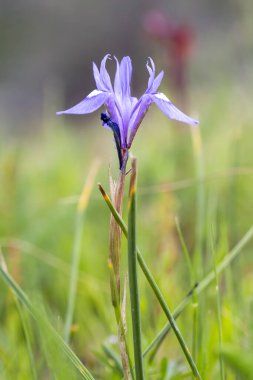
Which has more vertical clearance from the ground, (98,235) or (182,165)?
(182,165)

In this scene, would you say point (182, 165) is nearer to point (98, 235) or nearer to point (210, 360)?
point (98, 235)

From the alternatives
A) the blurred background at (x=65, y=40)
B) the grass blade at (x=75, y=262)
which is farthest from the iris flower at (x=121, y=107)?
the blurred background at (x=65, y=40)

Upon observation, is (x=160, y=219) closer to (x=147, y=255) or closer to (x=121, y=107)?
(x=147, y=255)

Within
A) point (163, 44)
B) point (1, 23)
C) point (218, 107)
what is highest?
point (1, 23)

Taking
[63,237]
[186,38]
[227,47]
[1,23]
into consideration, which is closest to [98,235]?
[63,237]

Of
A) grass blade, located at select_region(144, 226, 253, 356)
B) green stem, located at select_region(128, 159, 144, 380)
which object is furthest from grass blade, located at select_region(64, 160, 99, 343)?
green stem, located at select_region(128, 159, 144, 380)

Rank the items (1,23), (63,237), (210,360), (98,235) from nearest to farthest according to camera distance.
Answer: (210,360) → (63,237) → (98,235) → (1,23)

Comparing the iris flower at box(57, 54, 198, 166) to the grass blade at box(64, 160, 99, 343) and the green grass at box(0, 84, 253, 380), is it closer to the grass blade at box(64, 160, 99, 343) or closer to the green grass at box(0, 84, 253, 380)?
the green grass at box(0, 84, 253, 380)
